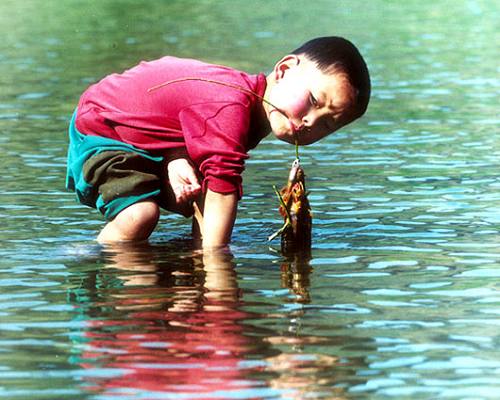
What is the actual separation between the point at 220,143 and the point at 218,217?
40cm

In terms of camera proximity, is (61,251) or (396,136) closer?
(61,251)

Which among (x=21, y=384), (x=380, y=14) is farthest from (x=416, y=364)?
(x=380, y=14)

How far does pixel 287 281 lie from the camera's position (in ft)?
21.7

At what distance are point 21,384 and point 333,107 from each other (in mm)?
2457

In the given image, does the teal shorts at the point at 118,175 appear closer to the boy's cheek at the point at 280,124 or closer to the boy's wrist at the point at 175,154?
the boy's wrist at the point at 175,154

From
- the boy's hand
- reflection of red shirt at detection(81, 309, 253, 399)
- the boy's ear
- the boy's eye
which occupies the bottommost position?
reflection of red shirt at detection(81, 309, 253, 399)

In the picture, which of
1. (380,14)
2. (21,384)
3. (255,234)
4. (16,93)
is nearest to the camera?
(21,384)

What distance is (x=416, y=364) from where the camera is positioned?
204 inches

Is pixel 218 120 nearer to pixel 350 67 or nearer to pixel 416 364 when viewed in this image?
pixel 350 67

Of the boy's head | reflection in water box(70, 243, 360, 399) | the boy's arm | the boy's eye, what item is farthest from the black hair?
reflection in water box(70, 243, 360, 399)

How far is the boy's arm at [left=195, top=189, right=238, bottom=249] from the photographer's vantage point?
22.6 feet

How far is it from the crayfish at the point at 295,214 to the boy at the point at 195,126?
32cm

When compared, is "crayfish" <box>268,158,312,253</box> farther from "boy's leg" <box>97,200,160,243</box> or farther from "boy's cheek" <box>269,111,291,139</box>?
"boy's leg" <box>97,200,160,243</box>

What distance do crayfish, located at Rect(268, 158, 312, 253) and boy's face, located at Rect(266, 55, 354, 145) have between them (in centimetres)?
41
